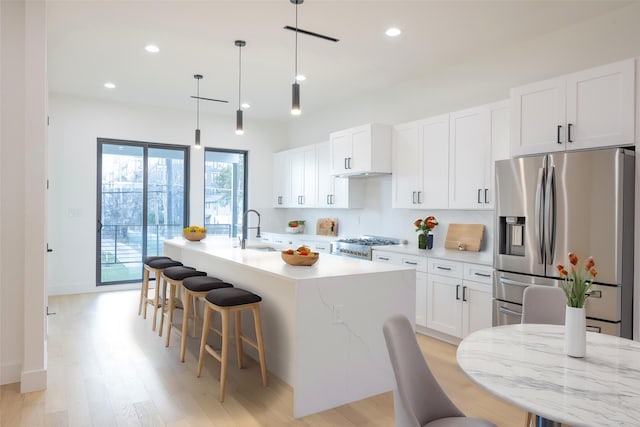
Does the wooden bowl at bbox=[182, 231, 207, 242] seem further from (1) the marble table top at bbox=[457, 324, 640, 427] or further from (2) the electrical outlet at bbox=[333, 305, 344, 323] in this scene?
(1) the marble table top at bbox=[457, 324, 640, 427]

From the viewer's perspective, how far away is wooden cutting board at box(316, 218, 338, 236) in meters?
6.86

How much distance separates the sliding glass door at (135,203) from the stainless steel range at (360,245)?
10.1 ft

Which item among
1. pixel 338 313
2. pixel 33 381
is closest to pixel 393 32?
pixel 338 313

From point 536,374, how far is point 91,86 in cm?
636

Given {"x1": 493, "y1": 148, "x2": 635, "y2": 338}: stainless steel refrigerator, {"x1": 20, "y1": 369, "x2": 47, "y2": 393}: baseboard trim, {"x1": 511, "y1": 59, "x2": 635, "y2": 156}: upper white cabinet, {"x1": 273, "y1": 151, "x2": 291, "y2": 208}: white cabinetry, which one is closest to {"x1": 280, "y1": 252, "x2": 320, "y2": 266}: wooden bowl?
{"x1": 493, "y1": 148, "x2": 635, "y2": 338}: stainless steel refrigerator

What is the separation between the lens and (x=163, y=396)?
296 centimetres

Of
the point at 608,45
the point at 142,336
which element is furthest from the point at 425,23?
the point at 142,336

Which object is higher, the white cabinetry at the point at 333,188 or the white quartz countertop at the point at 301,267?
the white cabinetry at the point at 333,188

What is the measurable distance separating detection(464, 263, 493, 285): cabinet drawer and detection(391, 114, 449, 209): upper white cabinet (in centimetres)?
88

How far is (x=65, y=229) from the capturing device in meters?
6.36

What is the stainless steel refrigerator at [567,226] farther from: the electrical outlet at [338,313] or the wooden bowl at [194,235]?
the wooden bowl at [194,235]

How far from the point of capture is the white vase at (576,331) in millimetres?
1666

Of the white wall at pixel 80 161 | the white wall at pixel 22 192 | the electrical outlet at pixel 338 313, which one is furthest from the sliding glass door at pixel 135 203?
the electrical outlet at pixel 338 313

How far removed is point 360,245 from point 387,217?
77 cm
